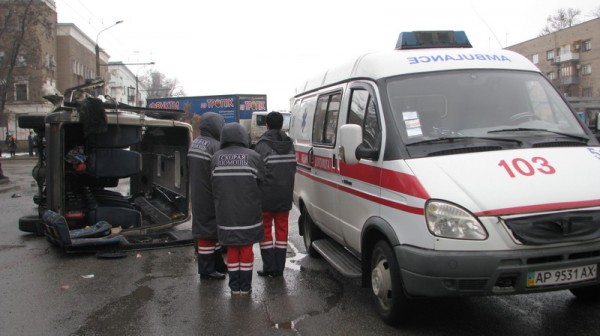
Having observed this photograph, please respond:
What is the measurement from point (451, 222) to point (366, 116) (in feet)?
5.03

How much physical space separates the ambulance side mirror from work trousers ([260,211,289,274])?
1.75 m

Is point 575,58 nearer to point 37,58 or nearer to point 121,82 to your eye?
point 37,58

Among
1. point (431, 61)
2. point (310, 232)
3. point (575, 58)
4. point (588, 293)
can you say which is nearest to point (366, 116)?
point (431, 61)

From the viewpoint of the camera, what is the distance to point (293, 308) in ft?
15.7

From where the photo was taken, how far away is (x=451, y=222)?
345cm

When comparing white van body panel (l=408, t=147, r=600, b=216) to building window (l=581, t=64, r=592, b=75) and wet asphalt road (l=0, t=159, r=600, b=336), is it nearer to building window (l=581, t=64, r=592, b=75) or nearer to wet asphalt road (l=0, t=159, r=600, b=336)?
wet asphalt road (l=0, t=159, r=600, b=336)

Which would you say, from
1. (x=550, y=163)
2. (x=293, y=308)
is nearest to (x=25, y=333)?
(x=293, y=308)

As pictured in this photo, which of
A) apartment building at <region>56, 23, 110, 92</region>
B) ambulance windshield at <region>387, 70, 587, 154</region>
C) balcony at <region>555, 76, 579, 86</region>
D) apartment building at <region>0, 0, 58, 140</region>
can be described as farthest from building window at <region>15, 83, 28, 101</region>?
balcony at <region>555, 76, 579, 86</region>

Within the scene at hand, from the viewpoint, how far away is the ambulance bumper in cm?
338

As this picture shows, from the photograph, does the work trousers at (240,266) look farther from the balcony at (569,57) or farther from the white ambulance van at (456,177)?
the balcony at (569,57)

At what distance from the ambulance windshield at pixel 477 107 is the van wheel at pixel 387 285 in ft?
3.07

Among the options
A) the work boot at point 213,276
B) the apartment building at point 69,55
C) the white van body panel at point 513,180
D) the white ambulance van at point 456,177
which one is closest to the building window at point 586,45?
the apartment building at point 69,55

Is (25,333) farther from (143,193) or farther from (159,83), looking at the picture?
(159,83)

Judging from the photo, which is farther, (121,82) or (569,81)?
(121,82)
